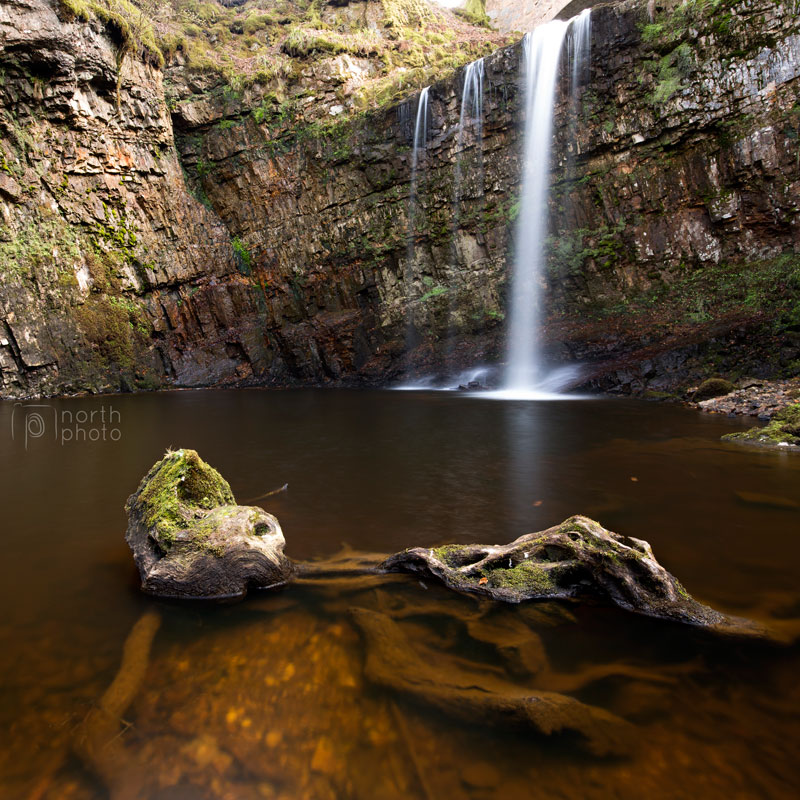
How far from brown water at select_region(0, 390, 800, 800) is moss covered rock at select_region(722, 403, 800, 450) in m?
2.05

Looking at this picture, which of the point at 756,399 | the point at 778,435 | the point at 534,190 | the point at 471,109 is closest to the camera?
the point at 778,435

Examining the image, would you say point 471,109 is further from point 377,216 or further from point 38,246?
point 38,246

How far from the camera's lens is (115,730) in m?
2.01

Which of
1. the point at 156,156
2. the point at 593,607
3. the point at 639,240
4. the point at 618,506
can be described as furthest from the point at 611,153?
the point at 156,156

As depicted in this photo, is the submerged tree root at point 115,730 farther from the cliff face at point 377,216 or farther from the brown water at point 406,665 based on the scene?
the cliff face at point 377,216

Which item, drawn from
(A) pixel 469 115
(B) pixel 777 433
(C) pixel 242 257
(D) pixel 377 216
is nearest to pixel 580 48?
(A) pixel 469 115

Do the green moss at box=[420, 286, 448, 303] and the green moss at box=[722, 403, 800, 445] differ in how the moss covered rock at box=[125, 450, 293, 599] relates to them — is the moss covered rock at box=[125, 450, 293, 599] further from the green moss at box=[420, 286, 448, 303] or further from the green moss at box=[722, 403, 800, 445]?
the green moss at box=[420, 286, 448, 303]

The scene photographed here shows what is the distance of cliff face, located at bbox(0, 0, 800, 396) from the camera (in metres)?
16.2

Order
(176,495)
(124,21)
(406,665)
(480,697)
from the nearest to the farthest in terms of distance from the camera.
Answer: (480,697)
(406,665)
(176,495)
(124,21)

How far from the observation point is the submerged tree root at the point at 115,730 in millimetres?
1788

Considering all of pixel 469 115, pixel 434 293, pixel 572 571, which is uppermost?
pixel 469 115

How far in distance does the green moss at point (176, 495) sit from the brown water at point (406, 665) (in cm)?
45

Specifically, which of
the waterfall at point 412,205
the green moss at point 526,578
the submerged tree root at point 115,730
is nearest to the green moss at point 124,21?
the waterfall at point 412,205

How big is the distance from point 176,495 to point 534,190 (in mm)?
21269
